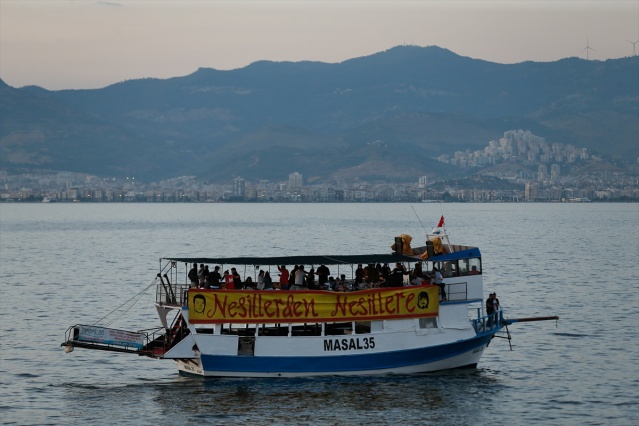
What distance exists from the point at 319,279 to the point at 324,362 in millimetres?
2867

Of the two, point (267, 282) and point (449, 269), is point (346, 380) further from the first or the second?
point (449, 269)

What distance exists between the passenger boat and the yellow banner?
0.03 metres

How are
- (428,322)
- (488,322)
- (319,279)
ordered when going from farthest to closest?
(488,322) < (319,279) < (428,322)

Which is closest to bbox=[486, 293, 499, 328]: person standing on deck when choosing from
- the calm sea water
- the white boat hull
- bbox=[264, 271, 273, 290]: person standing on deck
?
the white boat hull

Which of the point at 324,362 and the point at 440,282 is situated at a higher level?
the point at 440,282

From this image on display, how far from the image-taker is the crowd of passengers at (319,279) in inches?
1495

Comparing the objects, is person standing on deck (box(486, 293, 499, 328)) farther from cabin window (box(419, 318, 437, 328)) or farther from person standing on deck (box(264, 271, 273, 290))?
person standing on deck (box(264, 271, 273, 290))

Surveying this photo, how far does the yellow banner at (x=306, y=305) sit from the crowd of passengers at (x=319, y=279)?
785mm

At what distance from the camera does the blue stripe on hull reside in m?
37.2

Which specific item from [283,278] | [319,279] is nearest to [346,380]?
[319,279]

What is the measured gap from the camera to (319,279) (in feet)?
126

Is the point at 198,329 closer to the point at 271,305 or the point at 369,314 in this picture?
the point at 271,305

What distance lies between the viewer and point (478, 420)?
1335 inches

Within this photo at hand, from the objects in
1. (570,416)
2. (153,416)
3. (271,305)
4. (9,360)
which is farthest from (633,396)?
(9,360)
